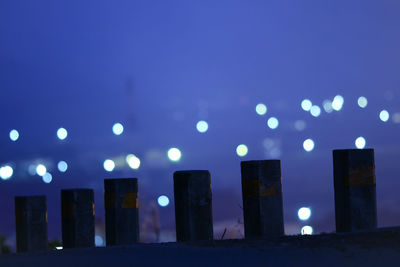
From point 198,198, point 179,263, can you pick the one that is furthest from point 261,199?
point 179,263

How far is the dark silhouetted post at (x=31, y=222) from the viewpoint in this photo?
30.2 feet

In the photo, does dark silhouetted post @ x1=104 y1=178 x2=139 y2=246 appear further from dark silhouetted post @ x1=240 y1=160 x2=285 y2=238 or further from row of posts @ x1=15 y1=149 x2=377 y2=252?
dark silhouetted post @ x1=240 y1=160 x2=285 y2=238

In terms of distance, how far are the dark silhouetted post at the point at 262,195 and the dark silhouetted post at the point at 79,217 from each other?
2.01 metres

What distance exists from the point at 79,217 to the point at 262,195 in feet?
7.73

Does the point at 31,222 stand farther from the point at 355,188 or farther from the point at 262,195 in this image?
the point at 355,188

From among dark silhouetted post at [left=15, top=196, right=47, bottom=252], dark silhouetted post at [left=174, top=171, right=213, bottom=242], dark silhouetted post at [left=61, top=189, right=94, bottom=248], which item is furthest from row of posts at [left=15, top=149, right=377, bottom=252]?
dark silhouetted post at [left=15, top=196, right=47, bottom=252]

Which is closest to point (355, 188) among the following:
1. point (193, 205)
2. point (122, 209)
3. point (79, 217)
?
point (193, 205)

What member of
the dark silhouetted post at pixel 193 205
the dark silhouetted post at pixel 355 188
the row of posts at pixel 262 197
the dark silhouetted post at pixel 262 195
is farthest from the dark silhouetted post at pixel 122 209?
the dark silhouetted post at pixel 355 188

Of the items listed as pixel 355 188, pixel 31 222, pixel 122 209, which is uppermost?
pixel 355 188

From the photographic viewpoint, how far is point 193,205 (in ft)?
26.4

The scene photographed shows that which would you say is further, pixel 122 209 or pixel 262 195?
pixel 122 209

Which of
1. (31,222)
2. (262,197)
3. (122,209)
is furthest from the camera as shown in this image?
(31,222)

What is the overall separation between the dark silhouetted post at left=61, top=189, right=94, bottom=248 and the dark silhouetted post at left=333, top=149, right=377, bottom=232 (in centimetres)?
306

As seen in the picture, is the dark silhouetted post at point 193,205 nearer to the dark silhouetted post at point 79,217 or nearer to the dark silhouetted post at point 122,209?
the dark silhouetted post at point 122,209
